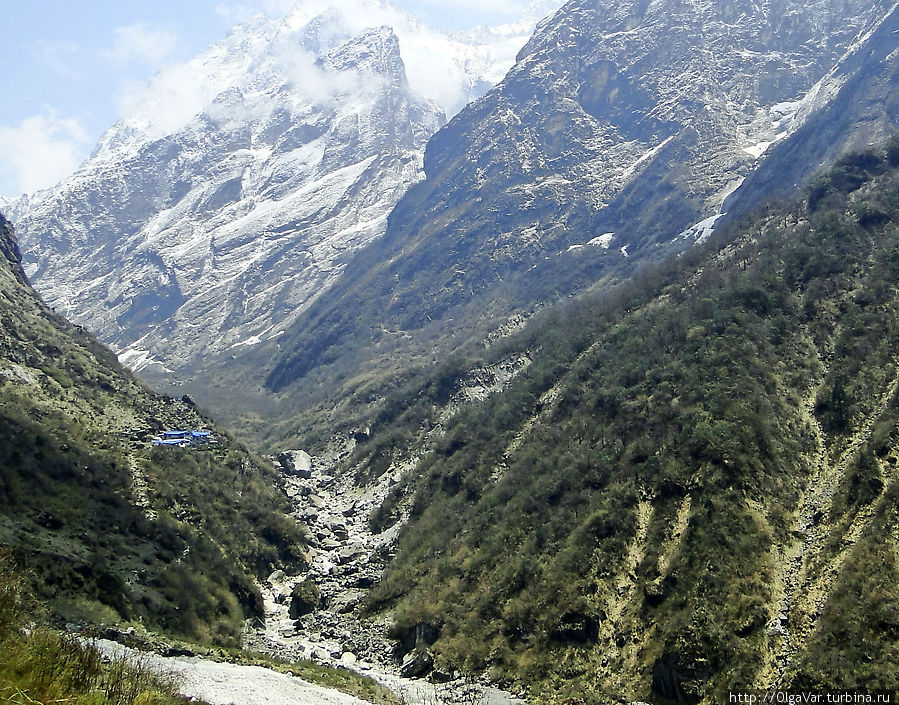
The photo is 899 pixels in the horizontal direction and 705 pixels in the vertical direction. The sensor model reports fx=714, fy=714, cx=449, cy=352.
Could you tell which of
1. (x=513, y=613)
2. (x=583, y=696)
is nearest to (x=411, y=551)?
(x=513, y=613)

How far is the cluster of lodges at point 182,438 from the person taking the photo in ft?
296

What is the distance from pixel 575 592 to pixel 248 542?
42.0 m

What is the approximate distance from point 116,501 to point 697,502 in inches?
2050

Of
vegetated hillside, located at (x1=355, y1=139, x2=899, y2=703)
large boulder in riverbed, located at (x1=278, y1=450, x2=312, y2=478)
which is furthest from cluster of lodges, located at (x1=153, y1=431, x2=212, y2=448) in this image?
large boulder in riverbed, located at (x1=278, y1=450, x2=312, y2=478)

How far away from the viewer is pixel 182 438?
95625 millimetres

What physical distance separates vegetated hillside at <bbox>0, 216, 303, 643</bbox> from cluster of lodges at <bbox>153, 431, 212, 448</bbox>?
4.85ft

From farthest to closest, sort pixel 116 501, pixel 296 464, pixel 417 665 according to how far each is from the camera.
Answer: pixel 296 464 < pixel 116 501 < pixel 417 665

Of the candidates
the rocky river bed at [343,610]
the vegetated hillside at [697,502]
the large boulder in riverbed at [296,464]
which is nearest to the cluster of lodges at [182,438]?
the rocky river bed at [343,610]

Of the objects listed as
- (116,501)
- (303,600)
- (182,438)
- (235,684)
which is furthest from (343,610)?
(182,438)

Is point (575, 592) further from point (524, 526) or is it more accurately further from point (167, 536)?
point (167, 536)

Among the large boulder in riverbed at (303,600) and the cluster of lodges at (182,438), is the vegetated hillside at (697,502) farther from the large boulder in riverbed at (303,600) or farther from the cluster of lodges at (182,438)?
the cluster of lodges at (182,438)

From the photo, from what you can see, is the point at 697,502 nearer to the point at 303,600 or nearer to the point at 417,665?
the point at 417,665

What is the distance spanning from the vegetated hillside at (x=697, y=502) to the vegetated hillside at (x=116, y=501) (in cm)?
1707

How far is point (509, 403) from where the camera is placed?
102 m
